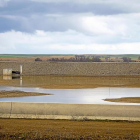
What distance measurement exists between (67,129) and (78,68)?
53738 mm

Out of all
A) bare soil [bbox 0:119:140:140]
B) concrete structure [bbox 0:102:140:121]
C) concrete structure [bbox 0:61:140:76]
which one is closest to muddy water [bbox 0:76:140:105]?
concrete structure [bbox 0:102:140:121]

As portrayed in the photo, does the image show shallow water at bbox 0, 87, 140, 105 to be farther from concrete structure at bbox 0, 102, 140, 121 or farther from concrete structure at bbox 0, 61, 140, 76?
concrete structure at bbox 0, 61, 140, 76

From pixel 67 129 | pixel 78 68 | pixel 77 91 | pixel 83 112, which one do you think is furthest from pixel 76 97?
pixel 78 68

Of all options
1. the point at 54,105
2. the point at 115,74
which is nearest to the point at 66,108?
the point at 54,105

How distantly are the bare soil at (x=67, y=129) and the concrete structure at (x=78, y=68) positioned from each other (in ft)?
164

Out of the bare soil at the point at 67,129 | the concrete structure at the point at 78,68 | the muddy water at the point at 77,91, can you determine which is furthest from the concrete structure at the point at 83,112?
the concrete structure at the point at 78,68

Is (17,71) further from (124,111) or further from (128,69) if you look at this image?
(124,111)

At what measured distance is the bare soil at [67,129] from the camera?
11.9m

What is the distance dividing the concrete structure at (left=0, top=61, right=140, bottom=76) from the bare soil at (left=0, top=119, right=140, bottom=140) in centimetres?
5004

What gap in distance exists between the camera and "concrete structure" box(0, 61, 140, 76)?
Result: 64.9 m

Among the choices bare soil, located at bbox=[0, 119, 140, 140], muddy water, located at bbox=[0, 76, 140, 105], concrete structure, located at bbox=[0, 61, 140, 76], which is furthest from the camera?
concrete structure, located at bbox=[0, 61, 140, 76]

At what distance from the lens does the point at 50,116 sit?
15.6 m

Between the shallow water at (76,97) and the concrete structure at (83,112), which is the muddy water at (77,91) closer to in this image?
the shallow water at (76,97)

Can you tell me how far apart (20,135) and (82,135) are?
195 centimetres
